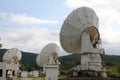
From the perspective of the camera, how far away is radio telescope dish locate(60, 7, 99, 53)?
110ft

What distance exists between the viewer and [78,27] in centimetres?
3394

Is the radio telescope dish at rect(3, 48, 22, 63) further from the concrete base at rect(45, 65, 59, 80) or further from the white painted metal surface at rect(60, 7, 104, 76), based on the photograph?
the white painted metal surface at rect(60, 7, 104, 76)

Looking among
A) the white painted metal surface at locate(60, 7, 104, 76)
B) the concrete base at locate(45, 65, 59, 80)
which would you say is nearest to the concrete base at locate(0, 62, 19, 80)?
the concrete base at locate(45, 65, 59, 80)

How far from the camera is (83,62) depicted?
109ft

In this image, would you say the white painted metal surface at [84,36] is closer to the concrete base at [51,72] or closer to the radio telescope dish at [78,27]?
the radio telescope dish at [78,27]

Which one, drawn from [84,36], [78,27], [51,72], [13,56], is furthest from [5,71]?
[13,56]

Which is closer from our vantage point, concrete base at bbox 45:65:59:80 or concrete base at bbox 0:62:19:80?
→ concrete base at bbox 45:65:59:80

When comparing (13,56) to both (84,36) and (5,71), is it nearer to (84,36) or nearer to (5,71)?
(5,71)

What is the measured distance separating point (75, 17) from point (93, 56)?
4.74 meters

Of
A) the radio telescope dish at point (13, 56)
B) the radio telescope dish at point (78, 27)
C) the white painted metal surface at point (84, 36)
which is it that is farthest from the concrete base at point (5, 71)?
the radio telescope dish at point (13, 56)

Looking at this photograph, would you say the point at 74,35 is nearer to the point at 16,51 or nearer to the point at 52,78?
the point at 52,78

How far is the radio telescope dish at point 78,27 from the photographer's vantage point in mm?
33656

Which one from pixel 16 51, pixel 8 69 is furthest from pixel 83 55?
pixel 16 51

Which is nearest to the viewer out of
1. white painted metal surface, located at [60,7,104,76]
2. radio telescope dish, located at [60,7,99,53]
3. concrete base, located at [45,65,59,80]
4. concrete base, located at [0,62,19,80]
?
white painted metal surface, located at [60,7,104,76]
